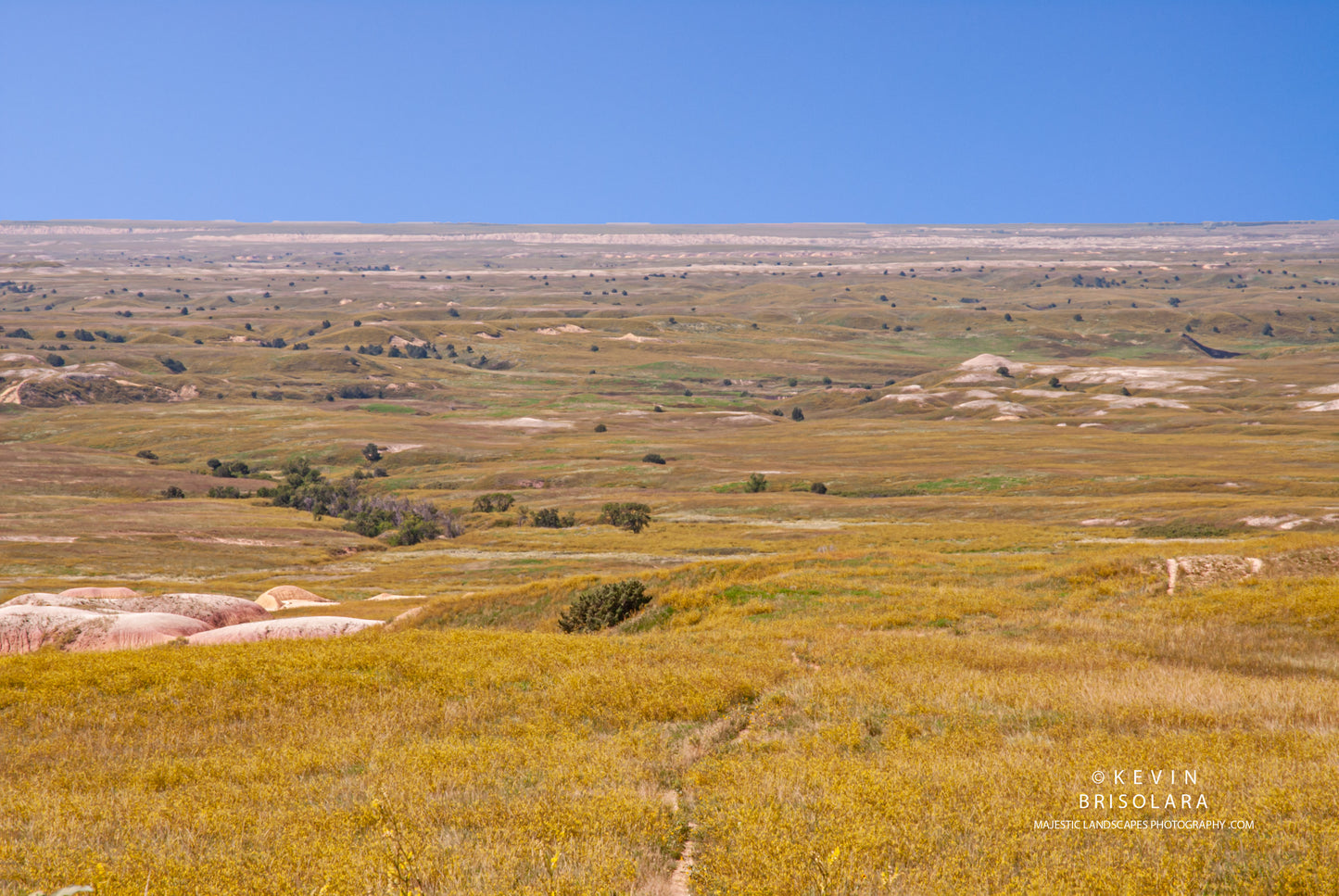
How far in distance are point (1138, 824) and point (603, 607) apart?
22484 millimetres

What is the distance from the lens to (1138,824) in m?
9.45

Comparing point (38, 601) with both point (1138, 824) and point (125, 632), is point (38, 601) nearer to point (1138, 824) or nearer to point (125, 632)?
point (125, 632)

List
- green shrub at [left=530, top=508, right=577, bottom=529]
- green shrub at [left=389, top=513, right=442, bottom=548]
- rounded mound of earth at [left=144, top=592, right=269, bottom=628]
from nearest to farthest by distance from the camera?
rounded mound of earth at [left=144, top=592, right=269, bottom=628] < green shrub at [left=389, top=513, right=442, bottom=548] < green shrub at [left=530, top=508, right=577, bottom=529]

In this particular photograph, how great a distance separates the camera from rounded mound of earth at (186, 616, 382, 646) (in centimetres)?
3056

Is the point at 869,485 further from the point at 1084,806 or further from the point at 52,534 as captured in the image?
the point at 1084,806

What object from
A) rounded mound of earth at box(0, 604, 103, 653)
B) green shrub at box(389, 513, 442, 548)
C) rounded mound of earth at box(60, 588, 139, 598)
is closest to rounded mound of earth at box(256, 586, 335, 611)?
rounded mound of earth at box(60, 588, 139, 598)

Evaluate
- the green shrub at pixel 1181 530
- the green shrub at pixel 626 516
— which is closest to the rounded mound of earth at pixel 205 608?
the green shrub at pixel 626 516

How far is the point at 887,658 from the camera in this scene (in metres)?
18.9

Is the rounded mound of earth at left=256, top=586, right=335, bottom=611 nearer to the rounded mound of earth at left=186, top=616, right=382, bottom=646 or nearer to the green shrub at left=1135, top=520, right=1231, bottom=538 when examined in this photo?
the rounded mound of earth at left=186, top=616, right=382, bottom=646

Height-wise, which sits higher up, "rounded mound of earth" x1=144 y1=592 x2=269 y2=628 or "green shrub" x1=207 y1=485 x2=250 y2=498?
"rounded mound of earth" x1=144 y1=592 x2=269 y2=628

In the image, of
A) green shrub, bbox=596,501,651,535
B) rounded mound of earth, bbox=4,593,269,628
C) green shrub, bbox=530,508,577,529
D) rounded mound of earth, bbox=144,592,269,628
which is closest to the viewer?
rounded mound of earth, bbox=4,593,269,628

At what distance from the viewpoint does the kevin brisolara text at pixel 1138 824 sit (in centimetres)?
931

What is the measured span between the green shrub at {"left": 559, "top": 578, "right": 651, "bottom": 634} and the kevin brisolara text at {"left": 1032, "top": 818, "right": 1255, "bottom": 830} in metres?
21.6

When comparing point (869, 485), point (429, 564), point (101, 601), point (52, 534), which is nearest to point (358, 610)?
point (101, 601)
